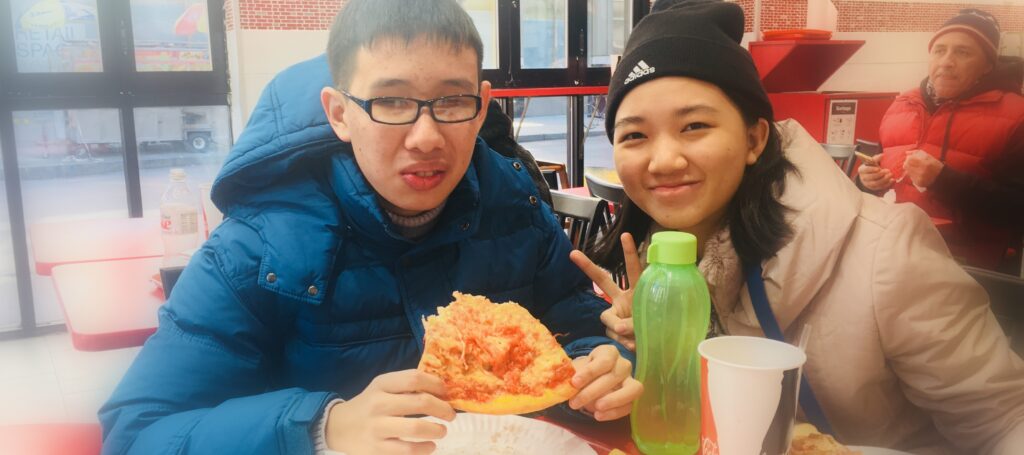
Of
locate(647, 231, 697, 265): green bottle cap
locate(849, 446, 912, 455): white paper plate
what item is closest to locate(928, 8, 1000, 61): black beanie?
locate(647, 231, 697, 265): green bottle cap

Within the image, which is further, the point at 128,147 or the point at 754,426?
the point at 128,147

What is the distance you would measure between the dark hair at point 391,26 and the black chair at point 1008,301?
→ 69 cm

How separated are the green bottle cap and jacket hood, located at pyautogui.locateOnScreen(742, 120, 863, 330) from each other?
0.77ft

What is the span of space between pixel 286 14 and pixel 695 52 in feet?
2.29

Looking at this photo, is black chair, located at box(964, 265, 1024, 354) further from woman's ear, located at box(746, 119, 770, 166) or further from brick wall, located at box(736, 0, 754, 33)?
brick wall, located at box(736, 0, 754, 33)

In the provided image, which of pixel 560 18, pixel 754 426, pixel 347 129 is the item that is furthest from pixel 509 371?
pixel 560 18

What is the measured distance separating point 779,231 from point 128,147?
0.99m

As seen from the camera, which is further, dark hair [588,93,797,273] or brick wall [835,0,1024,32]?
dark hair [588,93,797,273]

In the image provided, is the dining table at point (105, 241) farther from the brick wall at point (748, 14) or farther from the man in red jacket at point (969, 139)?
the man in red jacket at point (969, 139)

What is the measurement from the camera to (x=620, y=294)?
1.10 m

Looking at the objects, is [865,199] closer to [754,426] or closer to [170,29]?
[754,426]

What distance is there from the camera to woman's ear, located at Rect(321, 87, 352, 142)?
888 mm

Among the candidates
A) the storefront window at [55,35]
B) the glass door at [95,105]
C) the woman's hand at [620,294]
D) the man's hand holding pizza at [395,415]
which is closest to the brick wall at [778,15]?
the woman's hand at [620,294]

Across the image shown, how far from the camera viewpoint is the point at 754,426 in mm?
722
